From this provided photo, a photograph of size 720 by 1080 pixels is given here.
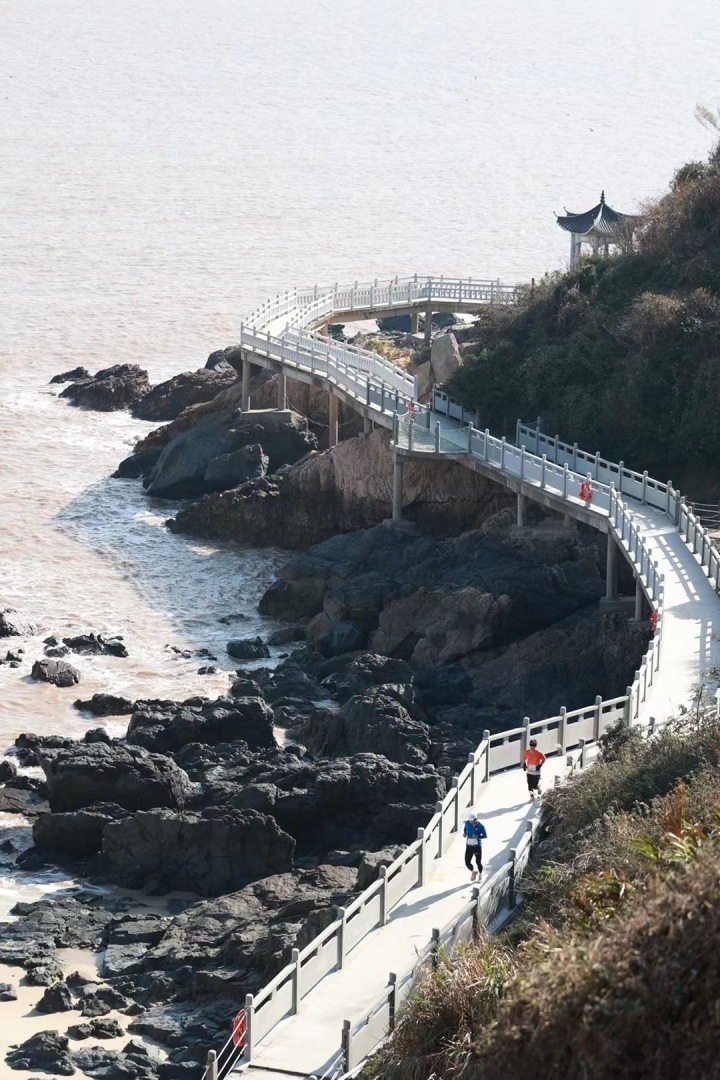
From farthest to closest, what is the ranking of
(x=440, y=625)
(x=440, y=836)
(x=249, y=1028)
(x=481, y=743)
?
1. (x=440, y=625)
2. (x=481, y=743)
3. (x=440, y=836)
4. (x=249, y=1028)

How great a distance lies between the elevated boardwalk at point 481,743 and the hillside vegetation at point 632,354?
3.70ft

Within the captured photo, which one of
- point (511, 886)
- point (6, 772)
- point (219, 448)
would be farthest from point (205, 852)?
point (219, 448)

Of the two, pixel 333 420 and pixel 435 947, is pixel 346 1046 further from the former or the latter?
pixel 333 420

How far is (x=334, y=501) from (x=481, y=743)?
20297 millimetres

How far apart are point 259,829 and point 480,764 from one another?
374 cm

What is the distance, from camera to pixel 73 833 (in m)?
26.4

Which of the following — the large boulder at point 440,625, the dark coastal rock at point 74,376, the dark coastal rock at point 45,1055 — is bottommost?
the dark coastal rock at point 45,1055

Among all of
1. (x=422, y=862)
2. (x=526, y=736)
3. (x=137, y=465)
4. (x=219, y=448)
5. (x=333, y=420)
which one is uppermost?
(x=333, y=420)

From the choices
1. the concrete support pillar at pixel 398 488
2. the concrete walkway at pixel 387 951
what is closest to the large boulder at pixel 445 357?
the concrete support pillar at pixel 398 488

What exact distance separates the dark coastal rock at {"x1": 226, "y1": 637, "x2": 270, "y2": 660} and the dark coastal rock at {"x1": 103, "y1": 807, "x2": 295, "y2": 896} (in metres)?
10.4

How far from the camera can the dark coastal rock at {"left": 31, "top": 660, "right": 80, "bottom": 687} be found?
34.1 m

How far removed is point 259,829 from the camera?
2528cm

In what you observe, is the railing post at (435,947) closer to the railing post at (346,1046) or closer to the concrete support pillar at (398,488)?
the railing post at (346,1046)

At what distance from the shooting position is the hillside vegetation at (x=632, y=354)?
129 feet
